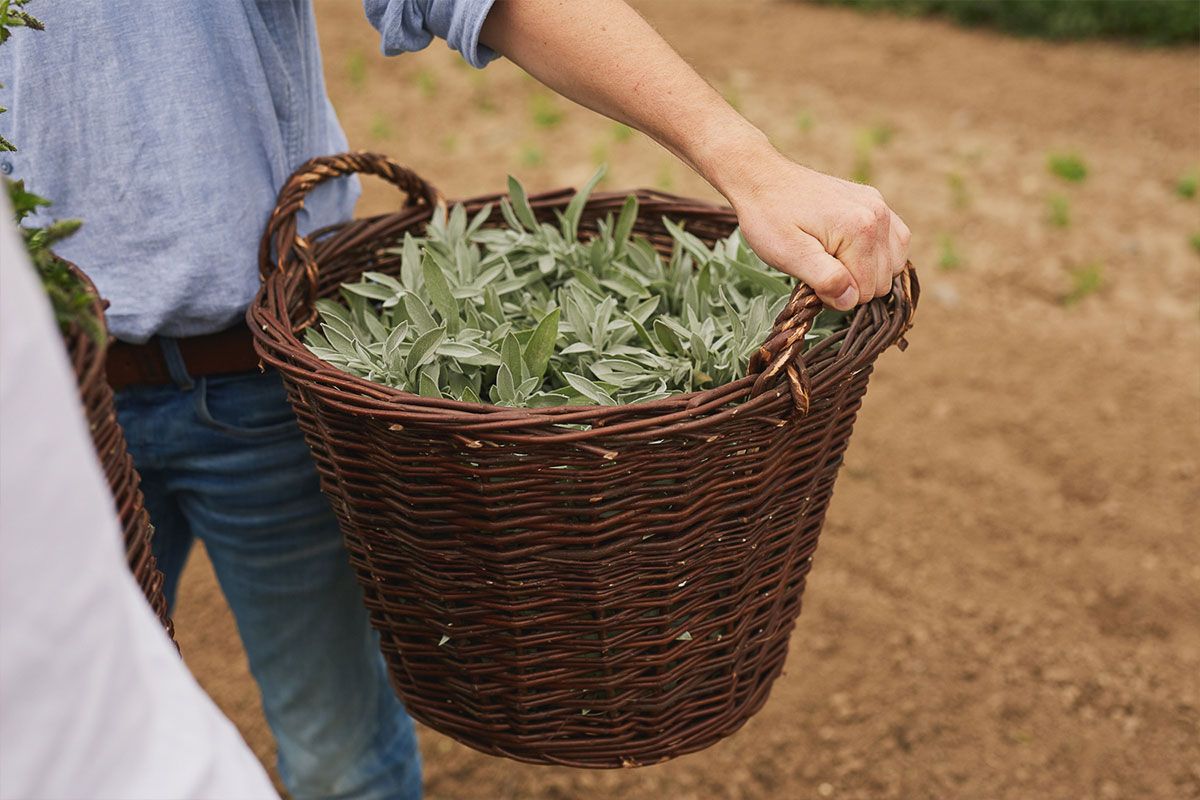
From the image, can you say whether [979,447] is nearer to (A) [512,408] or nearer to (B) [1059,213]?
(B) [1059,213]

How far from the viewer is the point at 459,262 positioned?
129 centimetres

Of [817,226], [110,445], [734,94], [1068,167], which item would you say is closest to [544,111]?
[734,94]

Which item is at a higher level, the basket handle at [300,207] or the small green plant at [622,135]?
the basket handle at [300,207]

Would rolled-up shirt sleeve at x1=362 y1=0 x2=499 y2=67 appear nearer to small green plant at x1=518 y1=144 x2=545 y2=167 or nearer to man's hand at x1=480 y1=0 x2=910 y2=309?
man's hand at x1=480 y1=0 x2=910 y2=309

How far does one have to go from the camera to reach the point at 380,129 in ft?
A: 14.4

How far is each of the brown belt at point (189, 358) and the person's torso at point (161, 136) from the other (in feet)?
0.09

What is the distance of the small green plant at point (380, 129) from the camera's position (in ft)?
14.4

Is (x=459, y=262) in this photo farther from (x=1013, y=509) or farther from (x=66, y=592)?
(x=1013, y=509)

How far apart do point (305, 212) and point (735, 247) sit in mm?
491

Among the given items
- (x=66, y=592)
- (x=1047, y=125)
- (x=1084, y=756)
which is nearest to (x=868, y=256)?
(x=66, y=592)

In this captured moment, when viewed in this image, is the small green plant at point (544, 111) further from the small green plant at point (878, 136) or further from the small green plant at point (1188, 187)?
the small green plant at point (1188, 187)

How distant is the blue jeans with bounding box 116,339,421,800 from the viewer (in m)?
1.36

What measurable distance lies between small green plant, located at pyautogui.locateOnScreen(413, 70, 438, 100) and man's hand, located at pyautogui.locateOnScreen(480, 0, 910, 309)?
3769 millimetres

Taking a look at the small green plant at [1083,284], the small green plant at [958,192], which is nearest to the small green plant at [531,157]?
the small green plant at [958,192]
